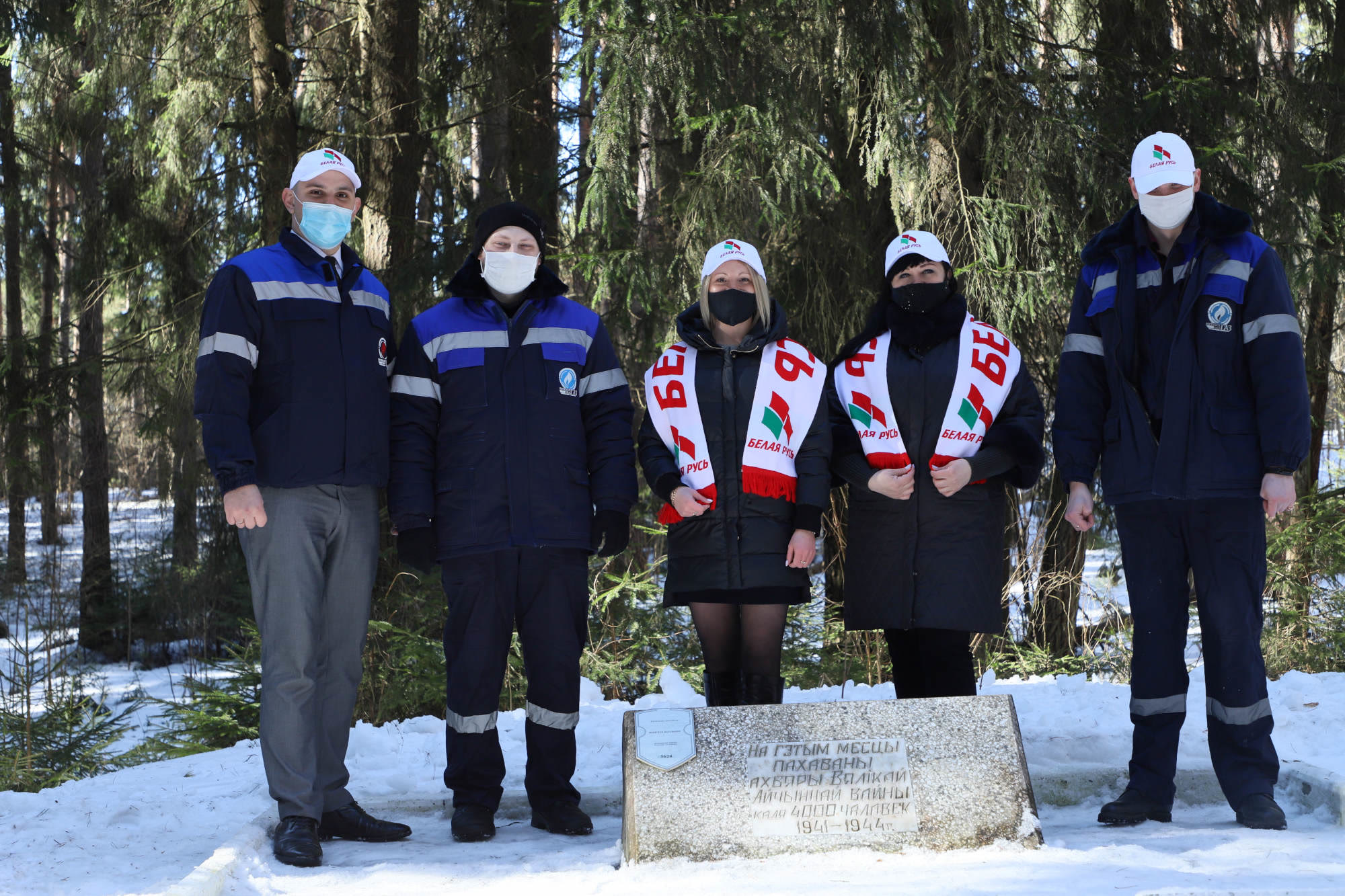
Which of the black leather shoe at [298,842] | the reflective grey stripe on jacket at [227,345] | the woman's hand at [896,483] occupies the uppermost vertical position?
the reflective grey stripe on jacket at [227,345]

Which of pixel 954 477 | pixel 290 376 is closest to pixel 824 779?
pixel 954 477

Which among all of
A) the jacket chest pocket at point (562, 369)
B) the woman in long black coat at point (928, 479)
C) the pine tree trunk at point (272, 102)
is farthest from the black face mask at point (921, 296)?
the pine tree trunk at point (272, 102)

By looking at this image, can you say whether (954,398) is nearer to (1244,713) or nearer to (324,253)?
(1244,713)

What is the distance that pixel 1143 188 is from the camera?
12.5ft

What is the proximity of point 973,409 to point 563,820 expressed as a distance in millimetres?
2026

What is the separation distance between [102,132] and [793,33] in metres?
7.13

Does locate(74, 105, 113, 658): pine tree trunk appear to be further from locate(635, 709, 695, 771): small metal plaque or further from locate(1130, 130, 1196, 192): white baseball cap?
locate(1130, 130, 1196, 192): white baseball cap

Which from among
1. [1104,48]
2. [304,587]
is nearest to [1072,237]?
[1104,48]

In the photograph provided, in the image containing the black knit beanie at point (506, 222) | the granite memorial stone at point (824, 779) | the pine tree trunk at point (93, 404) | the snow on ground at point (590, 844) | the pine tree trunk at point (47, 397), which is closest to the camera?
the snow on ground at point (590, 844)

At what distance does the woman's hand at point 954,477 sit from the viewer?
375 cm

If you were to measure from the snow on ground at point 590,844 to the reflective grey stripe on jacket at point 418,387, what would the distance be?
1365 mm

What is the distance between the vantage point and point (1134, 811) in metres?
3.71

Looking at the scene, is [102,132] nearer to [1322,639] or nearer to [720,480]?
[720,480]

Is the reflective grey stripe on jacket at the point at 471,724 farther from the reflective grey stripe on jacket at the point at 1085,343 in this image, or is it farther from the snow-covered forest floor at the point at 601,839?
the reflective grey stripe on jacket at the point at 1085,343
